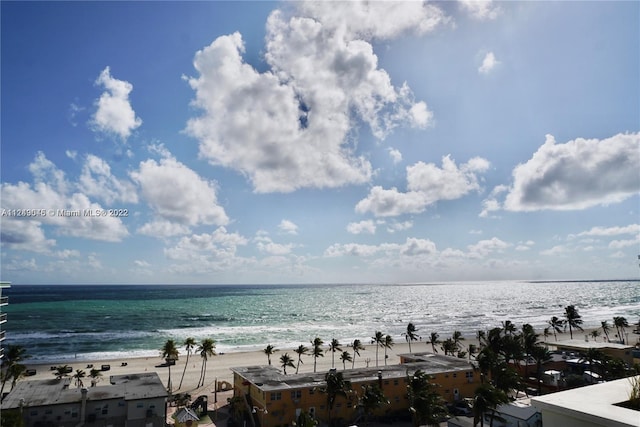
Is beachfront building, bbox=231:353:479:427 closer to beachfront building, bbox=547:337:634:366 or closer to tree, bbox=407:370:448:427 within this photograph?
tree, bbox=407:370:448:427

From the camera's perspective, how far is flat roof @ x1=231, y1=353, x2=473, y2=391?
45.8 meters

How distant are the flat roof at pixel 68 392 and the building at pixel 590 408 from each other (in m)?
36.4

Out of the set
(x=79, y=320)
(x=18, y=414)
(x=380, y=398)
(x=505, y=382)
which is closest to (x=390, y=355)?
→ (x=505, y=382)

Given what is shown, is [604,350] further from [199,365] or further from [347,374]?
[199,365]

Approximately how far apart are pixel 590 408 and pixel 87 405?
141 ft

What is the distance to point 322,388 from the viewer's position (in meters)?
44.6

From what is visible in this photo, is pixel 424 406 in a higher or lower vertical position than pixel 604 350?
higher

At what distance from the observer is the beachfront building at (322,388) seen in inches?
1697

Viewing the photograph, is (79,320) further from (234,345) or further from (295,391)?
(295,391)

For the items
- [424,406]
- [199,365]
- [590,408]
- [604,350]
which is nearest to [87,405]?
[424,406]

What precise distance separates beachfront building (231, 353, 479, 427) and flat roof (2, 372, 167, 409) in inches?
400

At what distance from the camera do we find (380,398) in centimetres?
3969

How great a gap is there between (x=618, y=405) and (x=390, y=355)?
267 ft

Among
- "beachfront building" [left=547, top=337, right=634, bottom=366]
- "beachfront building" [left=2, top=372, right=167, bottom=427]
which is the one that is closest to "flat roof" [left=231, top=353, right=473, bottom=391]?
"beachfront building" [left=2, top=372, right=167, bottom=427]
